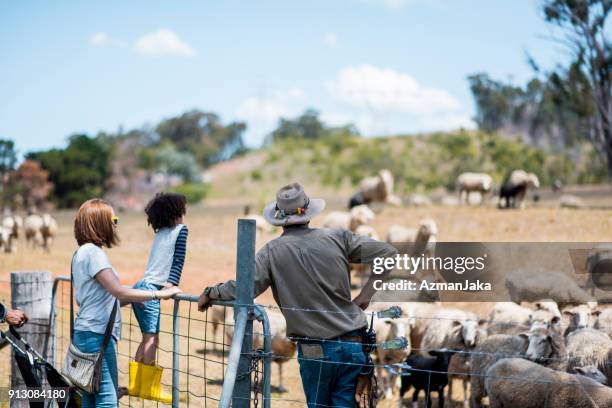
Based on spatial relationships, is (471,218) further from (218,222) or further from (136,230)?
(136,230)

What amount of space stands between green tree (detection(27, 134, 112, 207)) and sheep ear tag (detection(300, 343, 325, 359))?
168 ft

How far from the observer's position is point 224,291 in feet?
14.8

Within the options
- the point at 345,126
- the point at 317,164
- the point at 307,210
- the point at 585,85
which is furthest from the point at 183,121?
the point at 307,210

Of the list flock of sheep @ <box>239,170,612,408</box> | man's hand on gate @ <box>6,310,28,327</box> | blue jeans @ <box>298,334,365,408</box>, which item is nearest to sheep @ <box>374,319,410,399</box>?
flock of sheep @ <box>239,170,612,408</box>

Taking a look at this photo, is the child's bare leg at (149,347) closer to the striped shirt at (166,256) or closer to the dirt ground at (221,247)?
the striped shirt at (166,256)

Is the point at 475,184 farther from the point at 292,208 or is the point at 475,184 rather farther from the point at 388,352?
the point at 292,208

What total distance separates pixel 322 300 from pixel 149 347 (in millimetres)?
1621

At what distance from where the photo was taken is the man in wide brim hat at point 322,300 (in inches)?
170

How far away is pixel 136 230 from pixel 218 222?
3596 mm

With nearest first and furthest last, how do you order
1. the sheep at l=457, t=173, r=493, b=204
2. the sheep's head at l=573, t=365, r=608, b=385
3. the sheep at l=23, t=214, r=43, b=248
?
the sheep's head at l=573, t=365, r=608, b=385
the sheep at l=23, t=214, r=43, b=248
the sheep at l=457, t=173, r=493, b=204

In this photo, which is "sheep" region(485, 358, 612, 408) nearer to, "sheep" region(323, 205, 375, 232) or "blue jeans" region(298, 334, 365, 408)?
"blue jeans" region(298, 334, 365, 408)

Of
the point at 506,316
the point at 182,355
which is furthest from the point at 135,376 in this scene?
the point at 506,316

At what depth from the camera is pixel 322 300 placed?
4.32 meters

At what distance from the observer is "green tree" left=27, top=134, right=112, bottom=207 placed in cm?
5434
